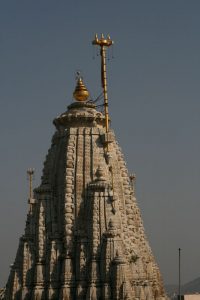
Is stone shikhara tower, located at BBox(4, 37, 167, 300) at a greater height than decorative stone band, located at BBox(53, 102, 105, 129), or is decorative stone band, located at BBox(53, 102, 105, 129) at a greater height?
decorative stone band, located at BBox(53, 102, 105, 129)

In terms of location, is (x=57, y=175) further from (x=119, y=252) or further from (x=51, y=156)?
(x=119, y=252)

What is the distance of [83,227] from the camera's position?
147 ft

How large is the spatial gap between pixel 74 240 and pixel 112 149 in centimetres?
910

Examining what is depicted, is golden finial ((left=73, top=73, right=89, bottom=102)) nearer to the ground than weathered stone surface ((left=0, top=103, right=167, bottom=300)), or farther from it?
farther from it

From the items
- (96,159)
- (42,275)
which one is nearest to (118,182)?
(96,159)

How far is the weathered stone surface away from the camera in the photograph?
42125mm

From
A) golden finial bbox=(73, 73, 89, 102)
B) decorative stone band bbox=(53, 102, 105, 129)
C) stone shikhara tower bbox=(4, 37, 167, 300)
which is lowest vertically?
stone shikhara tower bbox=(4, 37, 167, 300)

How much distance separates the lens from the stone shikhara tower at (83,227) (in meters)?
42.2

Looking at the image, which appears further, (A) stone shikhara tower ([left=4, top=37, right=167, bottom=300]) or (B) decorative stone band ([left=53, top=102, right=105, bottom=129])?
(B) decorative stone band ([left=53, top=102, right=105, bottom=129])

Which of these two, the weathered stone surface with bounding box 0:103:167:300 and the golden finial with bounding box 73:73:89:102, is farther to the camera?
the golden finial with bounding box 73:73:89:102

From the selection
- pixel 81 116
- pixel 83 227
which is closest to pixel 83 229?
pixel 83 227

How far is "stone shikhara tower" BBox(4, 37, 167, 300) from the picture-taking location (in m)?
42.2

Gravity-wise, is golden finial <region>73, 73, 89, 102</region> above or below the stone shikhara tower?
above

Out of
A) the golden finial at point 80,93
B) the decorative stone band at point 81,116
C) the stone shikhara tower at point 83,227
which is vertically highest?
the golden finial at point 80,93
